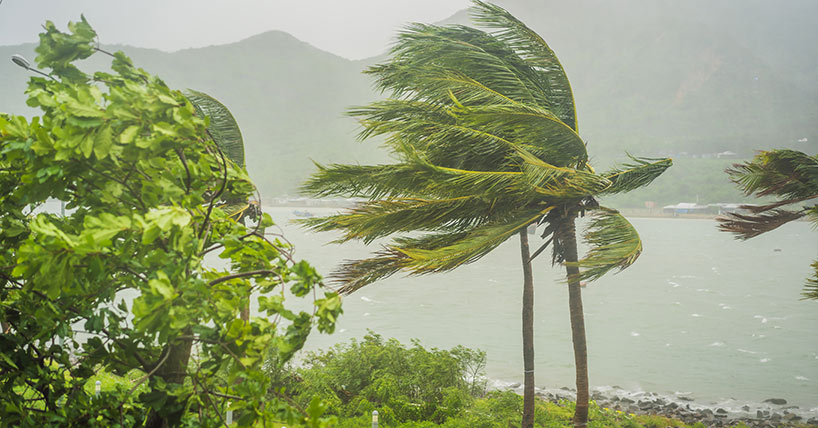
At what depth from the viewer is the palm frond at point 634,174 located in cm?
642

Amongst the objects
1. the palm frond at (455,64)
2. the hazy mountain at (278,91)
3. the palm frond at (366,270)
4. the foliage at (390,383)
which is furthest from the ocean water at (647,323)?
the hazy mountain at (278,91)

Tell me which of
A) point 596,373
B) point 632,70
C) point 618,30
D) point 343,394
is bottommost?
point 596,373

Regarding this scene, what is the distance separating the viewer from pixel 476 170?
6863 mm

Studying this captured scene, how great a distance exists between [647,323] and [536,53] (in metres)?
30.8

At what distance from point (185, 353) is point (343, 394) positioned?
7872 mm

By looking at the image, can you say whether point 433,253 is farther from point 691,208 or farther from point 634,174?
point 691,208

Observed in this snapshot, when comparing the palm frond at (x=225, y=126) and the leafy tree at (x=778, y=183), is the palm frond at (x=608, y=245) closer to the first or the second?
the leafy tree at (x=778, y=183)

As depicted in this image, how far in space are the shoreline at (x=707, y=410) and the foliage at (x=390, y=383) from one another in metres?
5.42

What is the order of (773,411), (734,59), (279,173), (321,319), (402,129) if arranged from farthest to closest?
(734,59) → (279,173) → (773,411) → (402,129) → (321,319)

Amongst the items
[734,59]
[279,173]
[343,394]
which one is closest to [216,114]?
[343,394]

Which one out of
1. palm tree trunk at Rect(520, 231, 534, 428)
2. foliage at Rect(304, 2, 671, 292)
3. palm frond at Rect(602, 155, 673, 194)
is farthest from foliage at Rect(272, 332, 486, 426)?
palm frond at Rect(602, 155, 673, 194)

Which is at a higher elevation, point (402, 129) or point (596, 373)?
point (402, 129)

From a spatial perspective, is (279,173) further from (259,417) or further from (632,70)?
(259,417)

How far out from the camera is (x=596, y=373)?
22328 mm
